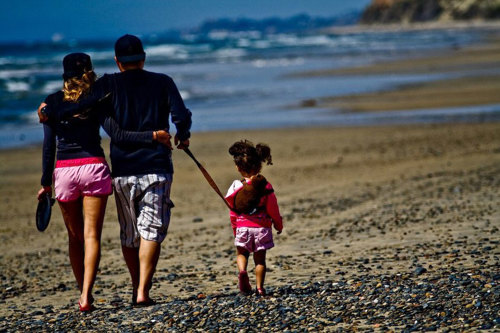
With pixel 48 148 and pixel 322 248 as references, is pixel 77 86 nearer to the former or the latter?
pixel 48 148

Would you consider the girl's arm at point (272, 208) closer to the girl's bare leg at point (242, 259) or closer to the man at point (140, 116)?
the girl's bare leg at point (242, 259)

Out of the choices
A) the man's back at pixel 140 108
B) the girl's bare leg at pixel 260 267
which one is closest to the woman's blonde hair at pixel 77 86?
the man's back at pixel 140 108

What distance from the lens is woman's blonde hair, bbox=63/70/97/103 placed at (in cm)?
529

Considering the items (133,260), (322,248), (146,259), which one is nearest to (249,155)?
(146,259)

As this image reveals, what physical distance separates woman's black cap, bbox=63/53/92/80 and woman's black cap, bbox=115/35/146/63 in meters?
0.23

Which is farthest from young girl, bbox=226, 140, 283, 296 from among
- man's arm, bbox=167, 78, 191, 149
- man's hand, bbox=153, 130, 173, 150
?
man's hand, bbox=153, 130, 173, 150

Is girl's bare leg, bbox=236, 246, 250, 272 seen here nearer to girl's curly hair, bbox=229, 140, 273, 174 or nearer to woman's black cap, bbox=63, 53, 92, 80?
girl's curly hair, bbox=229, 140, 273, 174

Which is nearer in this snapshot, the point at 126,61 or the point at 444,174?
the point at 126,61

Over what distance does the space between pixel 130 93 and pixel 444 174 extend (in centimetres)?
722

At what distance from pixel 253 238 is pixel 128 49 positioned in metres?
1.55

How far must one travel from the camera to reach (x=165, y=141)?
5.21 meters

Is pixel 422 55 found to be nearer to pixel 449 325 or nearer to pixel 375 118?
pixel 375 118

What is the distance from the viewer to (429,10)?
520 ft

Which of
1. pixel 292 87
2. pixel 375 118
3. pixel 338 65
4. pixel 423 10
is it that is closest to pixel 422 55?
pixel 338 65
